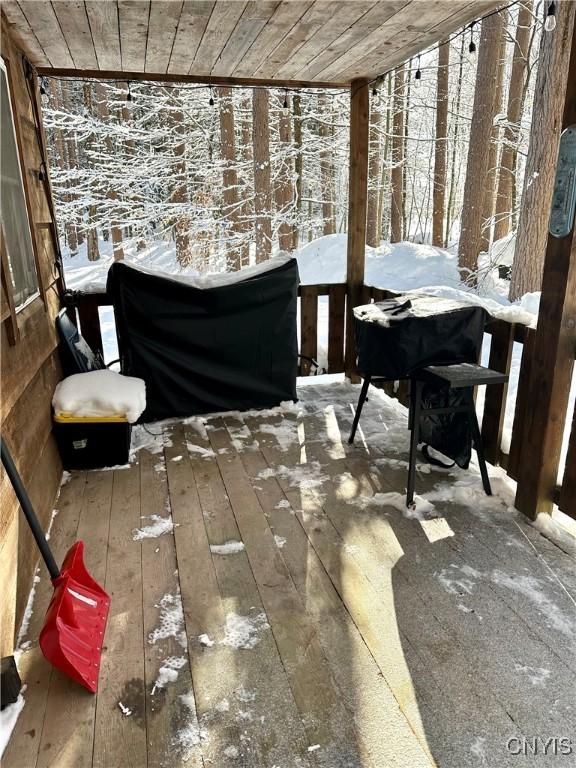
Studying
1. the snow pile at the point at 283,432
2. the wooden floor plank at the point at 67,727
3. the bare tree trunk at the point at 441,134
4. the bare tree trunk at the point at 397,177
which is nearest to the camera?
the wooden floor plank at the point at 67,727

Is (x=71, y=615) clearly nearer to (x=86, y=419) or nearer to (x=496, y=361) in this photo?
(x=86, y=419)

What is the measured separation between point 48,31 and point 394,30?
6.42ft

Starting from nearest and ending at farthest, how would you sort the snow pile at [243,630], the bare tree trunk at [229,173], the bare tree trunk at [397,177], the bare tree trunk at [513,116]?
1. the snow pile at [243,630]
2. the bare tree trunk at [513,116]
3. the bare tree trunk at [229,173]
4. the bare tree trunk at [397,177]

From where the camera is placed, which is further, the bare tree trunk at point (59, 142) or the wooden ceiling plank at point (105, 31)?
the bare tree trunk at point (59, 142)

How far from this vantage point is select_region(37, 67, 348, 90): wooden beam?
3.65 m

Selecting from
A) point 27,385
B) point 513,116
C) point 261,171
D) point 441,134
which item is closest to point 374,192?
point 441,134

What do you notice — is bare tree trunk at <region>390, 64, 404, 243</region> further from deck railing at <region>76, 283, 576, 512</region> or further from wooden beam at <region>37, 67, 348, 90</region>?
deck railing at <region>76, 283, 576, 512</region>

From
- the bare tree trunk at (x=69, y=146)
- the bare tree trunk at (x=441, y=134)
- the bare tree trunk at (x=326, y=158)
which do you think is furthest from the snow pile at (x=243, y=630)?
the bare tree trunk at (x=69, y=146)

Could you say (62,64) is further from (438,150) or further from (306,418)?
(438,150)

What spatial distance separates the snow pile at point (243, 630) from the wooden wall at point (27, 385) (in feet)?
2.42

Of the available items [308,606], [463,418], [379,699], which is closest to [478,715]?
[379,699]

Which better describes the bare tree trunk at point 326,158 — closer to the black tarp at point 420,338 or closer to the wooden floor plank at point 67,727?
the black tarp at point 420,338

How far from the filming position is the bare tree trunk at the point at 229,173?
10.4m

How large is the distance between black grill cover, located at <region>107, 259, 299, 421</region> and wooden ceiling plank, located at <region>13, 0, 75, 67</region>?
4.29 feet
